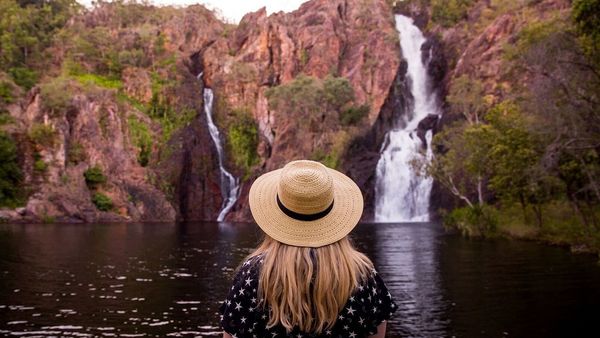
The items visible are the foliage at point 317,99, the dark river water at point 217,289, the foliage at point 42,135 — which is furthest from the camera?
the foliage at point 317,99

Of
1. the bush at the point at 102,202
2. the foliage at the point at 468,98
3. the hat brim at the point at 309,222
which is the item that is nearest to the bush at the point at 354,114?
the foliage at the point at 468,98

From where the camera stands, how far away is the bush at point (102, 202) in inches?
2467

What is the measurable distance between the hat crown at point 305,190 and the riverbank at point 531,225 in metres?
29.9

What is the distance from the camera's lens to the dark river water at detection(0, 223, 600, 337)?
13398 millimetres

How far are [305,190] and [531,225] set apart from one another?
39.0 m

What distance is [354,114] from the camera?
239ft

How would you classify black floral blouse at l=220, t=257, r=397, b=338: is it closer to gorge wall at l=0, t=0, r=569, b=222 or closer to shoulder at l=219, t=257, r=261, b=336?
shoulder at l=219, t=257, r=261, b=336

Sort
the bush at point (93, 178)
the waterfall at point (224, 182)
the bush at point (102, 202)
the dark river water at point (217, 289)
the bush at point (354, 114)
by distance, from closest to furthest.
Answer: the dark river water at point (217, 289) < the bush at point (102, 202) < the bush at point (93, 178) < the waterfall at point (224, 182) < the bush at point (354, 114)

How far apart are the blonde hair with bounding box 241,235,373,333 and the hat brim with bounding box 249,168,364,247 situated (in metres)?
0.06

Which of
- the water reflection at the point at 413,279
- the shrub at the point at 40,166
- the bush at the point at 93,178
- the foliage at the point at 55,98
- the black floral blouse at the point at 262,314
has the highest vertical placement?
the foliage at the point at 55,98

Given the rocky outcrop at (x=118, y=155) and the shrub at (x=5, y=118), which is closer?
the rocky outcrop at (x=118, y=155)

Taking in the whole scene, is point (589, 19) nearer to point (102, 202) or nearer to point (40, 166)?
point (102, 202)

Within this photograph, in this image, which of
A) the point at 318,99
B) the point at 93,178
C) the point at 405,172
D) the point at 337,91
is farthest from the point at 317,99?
the point at 93,178

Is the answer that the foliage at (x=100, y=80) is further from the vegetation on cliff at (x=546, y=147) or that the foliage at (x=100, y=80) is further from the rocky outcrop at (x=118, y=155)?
the vegetation on cliff at (x=546, y=147)
